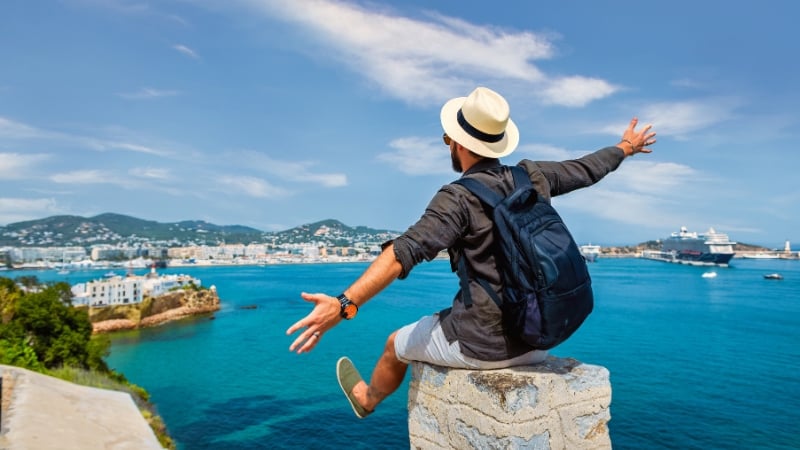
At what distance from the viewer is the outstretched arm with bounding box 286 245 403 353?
1.68 metres

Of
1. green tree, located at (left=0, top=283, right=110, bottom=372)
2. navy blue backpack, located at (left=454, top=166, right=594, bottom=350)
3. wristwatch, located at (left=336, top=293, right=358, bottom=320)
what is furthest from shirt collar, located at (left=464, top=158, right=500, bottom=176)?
green tree, located at (left=0, top=283, right=110, bottom=372)

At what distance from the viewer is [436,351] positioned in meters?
2.13

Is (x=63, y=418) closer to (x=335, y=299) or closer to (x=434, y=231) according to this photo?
(x=335, y=299)

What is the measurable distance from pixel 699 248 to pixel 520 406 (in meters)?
100

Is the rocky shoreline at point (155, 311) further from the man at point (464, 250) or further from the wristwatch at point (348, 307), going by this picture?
the wristwatch at point (348, 307)

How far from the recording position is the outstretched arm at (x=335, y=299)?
168 centimetres

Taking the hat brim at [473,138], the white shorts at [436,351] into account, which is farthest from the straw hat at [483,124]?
the white shorts at [436,351]

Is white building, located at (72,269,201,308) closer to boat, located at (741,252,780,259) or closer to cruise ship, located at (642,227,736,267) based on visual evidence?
cruise ship, located at (642,227,736,267)

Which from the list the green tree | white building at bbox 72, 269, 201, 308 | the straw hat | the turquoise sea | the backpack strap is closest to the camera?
the backpack strap

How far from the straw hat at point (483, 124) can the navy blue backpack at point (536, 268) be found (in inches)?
8.8

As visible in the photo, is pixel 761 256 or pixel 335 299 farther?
pixel 761 256

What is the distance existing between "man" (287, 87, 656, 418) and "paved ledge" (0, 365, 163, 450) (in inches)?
301

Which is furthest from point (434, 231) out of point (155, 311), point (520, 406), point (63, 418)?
point (155, 311)

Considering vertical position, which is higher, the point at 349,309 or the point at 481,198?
the point at 481,198
